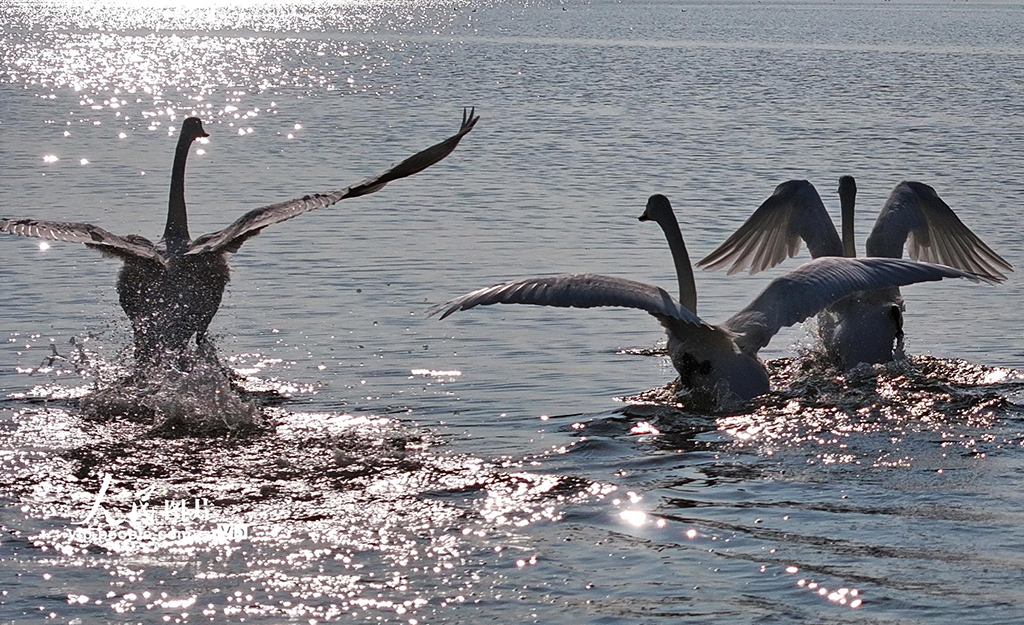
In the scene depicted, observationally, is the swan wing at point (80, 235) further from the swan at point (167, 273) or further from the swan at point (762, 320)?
the swan at point (762, 320)

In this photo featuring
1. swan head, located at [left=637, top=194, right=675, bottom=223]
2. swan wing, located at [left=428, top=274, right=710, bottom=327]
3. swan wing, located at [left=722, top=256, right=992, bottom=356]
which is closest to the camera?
swan wing, located at [left=428, top=274, right=710, bottom=327]

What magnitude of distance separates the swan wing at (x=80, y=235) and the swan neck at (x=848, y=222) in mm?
5079

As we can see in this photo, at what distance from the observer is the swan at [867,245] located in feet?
35.1

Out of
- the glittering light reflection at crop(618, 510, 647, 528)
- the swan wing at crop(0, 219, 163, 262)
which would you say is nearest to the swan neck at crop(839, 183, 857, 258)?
the glittering light reflection at crop(618, 510, 647, 528)

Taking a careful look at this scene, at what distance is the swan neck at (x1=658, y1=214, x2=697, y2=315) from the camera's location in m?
10.6

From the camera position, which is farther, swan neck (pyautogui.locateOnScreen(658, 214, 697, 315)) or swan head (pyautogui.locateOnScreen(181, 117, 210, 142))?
swan head (pyautogui.locateOnScreen(181, 117, 210, 142))

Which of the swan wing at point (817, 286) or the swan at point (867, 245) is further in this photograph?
the swan at point (867, 245)

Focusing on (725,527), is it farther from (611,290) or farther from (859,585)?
(611,290)

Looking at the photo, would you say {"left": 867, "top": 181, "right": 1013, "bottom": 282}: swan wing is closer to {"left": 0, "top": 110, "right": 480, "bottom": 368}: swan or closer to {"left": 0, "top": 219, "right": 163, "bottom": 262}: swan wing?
{"left": 0, "top": 110, "right": 480, "bottom": 368}: swan

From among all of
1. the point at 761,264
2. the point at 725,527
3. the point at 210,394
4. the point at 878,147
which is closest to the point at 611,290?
the point at 725,527

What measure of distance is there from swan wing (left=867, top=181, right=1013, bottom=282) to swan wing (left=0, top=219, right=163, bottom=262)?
527 cm

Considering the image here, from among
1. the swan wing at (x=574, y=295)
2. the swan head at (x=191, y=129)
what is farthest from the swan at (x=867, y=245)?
the swan head at (x=191, y=129)

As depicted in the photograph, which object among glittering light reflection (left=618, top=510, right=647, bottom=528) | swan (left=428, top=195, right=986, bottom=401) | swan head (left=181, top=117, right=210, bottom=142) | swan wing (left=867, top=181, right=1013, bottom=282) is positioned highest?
swan head (left=181, top=117, right=210, bottom=142)

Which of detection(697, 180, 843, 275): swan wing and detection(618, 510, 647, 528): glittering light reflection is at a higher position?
detection(697, 180, 843, 275): swan wing
